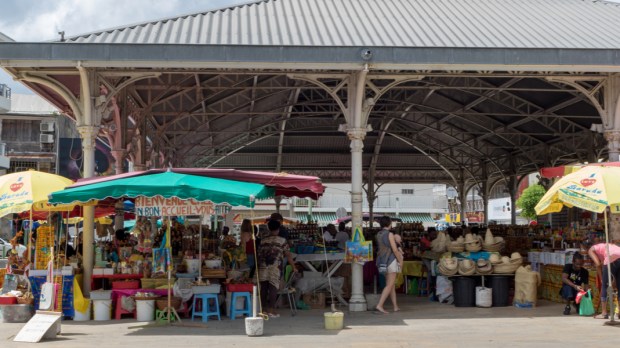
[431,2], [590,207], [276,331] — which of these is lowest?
[276,331]

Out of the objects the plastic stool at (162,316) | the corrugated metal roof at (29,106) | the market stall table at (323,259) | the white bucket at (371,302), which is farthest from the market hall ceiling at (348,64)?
the corrugated metal roof at (29,106)

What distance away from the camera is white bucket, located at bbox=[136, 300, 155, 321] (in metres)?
11.5

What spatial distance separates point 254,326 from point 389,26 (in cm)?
764

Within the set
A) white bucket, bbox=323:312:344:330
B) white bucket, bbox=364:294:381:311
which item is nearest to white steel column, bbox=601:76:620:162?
white bucket, bbox=364:294:381:311

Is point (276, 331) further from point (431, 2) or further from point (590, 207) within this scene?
point (431, 2)

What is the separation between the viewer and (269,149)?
32.5m

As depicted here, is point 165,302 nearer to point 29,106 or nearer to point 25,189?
point 25,189

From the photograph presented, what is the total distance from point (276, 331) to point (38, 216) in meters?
7.89

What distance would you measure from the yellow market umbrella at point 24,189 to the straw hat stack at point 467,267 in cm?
730

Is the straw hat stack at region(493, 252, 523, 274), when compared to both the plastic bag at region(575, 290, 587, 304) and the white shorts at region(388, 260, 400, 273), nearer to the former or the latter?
the plastic bag at region(575, 290, 587, 304)

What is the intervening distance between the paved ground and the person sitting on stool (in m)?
0.36

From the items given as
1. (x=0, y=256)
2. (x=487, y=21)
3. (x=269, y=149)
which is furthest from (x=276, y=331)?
(x=0, y=256)

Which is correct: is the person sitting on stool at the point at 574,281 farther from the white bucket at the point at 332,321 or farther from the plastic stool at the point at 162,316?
the plastic stool at the point at 162,316

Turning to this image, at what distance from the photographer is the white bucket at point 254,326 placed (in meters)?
9.80
